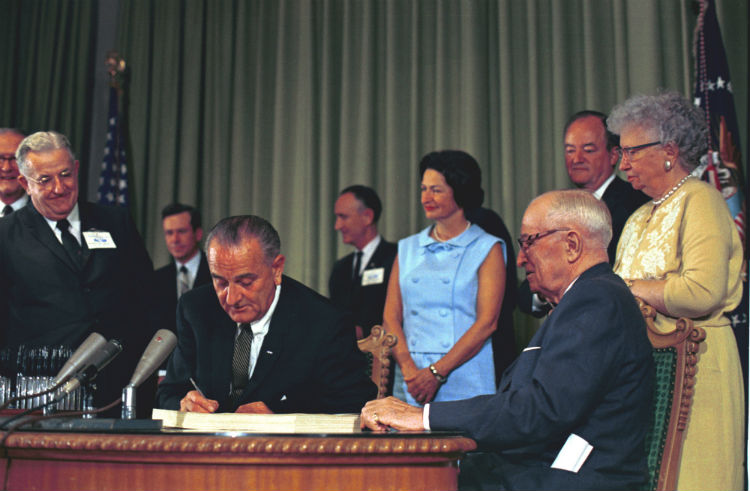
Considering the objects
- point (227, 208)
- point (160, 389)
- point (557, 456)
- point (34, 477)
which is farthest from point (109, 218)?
point (227, 208)

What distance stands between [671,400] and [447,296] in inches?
61.0

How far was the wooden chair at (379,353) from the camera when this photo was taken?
295 cm

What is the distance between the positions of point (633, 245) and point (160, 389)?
68.2 inches

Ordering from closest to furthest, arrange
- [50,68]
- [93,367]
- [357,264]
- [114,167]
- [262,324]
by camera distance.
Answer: [93,367], [262,324], [357,264], [114,167], [50,68]

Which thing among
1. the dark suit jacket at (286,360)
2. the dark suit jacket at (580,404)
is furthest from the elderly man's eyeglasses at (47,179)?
the dark suit jacket at (580,404)

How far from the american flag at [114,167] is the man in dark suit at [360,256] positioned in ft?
6.95

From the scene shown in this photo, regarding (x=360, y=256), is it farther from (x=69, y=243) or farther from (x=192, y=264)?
(x=69, y=243)

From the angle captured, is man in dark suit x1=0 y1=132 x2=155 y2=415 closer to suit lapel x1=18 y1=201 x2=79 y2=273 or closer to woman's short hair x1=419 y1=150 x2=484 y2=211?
suit lapel x1=18 y1=201 x2=79 y2=273

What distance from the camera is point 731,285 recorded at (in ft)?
9.47

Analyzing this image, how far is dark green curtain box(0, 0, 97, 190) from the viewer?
682 centimetres

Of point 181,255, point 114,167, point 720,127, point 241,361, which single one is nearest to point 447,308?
point 241,361

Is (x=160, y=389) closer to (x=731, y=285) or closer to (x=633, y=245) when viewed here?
(x=633, y=245)

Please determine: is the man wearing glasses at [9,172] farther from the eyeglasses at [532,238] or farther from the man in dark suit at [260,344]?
the eyeglasses at [532,238]

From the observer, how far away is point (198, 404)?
2.23 metres
